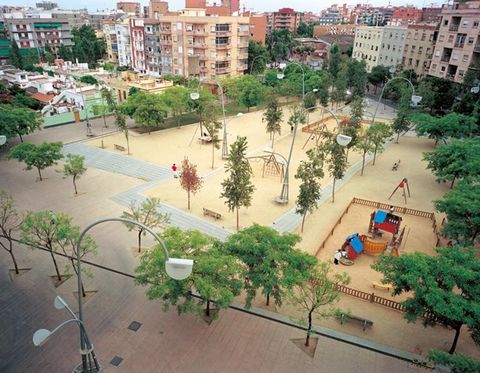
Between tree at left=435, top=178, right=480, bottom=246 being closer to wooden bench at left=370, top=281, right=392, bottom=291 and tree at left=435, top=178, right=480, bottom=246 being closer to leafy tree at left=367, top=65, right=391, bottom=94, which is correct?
wooden bench at left=370, top=281, right=392, bottom=291

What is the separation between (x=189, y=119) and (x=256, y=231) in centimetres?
3661

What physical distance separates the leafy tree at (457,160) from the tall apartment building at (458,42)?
86.3 feet

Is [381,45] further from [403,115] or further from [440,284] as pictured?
[440,284]

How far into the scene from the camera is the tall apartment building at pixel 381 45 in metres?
70.4

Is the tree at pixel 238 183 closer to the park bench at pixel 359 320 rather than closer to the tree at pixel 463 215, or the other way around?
the park bench at pixel 359 320

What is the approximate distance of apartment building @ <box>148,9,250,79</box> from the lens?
64188 millimetres

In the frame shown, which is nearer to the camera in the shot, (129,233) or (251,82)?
(129,233)

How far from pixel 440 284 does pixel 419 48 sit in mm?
65339

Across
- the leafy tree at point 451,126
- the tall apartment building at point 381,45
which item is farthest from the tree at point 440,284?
the tall apartment building at point 381,45

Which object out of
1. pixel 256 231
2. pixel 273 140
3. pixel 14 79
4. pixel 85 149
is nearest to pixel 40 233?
pixel 256 231

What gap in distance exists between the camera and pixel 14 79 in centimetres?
6650

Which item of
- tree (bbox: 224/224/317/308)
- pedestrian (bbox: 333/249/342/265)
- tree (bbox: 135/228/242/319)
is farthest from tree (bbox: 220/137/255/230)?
tree (bbox: 135/228/242/319)

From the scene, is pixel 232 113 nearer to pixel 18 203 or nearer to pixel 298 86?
pixel 298 86

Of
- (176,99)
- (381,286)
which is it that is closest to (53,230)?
(381,286)
